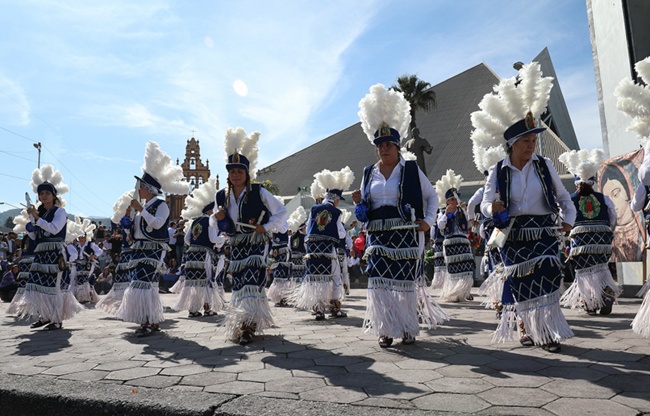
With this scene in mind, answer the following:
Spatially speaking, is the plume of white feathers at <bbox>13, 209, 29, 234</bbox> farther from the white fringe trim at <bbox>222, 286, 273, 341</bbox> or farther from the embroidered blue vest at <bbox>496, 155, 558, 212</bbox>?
the embroidered blue vest at <bbox>496, 155, 558, 212</bbox>

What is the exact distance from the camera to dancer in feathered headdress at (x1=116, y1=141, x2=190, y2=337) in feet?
19.7

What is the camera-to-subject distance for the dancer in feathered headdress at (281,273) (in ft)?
33.2

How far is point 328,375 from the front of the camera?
3.49 meters

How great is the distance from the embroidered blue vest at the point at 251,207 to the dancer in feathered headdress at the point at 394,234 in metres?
1.14

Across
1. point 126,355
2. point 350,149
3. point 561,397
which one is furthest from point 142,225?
point 350,149

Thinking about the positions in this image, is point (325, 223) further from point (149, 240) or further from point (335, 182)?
point (149, 240)

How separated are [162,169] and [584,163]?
19.6 feet

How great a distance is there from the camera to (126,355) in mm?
4562

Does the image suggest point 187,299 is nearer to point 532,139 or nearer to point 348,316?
point 348,316

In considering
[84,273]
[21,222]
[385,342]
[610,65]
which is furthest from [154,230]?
[610,65]

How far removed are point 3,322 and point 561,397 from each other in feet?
27.1

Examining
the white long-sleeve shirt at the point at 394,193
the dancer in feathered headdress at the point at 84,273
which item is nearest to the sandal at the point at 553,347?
the white long-sleeve shirt at the point at 394,193

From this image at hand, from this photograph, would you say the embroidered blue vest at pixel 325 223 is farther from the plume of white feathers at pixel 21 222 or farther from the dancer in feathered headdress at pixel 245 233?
the plume of white feathers at pixel 21 222

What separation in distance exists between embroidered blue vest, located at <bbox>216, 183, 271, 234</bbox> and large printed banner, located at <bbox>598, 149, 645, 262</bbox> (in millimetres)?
7670
